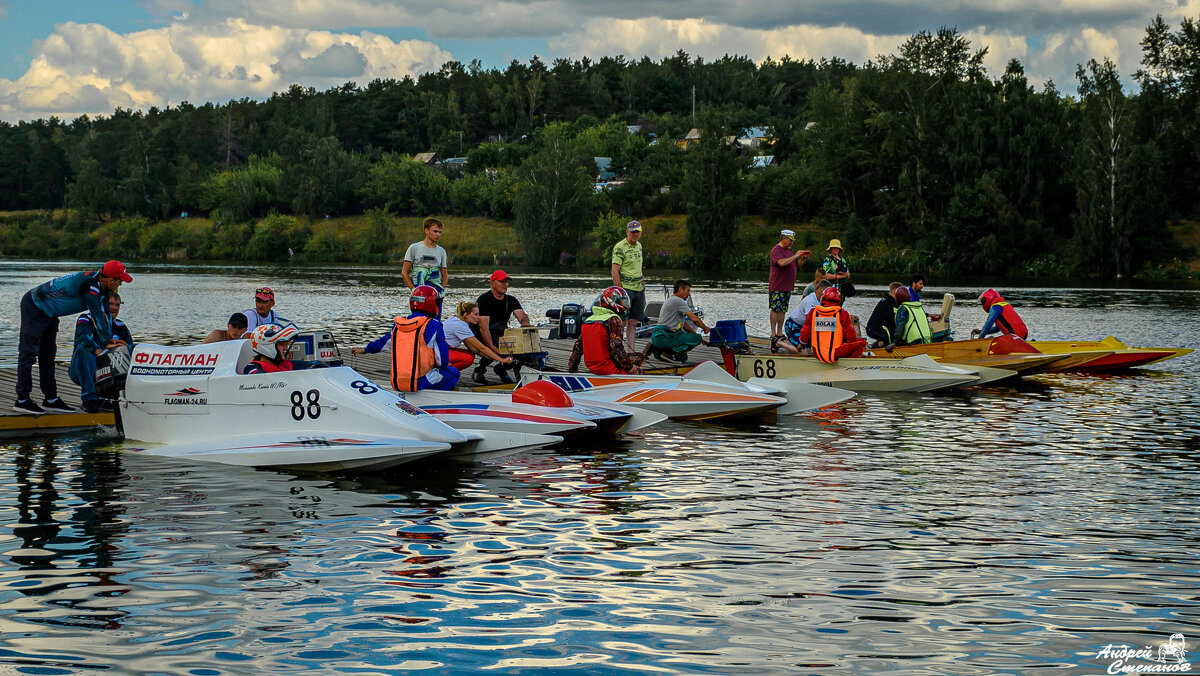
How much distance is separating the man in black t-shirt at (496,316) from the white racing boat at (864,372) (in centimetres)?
402

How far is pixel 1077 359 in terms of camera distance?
66.9 feet

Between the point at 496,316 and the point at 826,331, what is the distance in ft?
17.5

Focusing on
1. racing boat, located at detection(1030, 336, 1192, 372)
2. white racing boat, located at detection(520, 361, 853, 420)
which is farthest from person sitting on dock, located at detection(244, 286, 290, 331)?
racing boat, located at detection(1030, 336, 1192, 372)

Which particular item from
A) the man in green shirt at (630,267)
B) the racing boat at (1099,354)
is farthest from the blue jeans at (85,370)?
the racing boat at (1099,354)

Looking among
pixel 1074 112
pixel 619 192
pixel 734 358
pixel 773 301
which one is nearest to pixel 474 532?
Answer: pixel 734 358

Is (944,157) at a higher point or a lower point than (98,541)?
higher

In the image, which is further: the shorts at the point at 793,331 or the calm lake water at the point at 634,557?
the shorts at the point at 793,331

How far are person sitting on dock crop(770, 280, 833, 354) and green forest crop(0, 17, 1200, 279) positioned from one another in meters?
52.6

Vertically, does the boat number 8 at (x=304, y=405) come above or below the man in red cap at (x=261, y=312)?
below

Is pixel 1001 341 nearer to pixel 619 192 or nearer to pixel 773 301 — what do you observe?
pixel 773 301

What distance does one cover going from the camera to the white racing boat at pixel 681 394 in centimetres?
1393

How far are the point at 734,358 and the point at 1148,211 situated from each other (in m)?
55.8

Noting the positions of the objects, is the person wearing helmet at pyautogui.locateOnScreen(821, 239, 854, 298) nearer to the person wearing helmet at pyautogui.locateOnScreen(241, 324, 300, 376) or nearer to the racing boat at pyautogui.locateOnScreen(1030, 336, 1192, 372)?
the racing boat at pyautogui.locateOnScreen(1030, 336, 1192, 372)

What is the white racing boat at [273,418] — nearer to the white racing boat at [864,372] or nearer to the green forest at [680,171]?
the white racing boat at [864,372]
